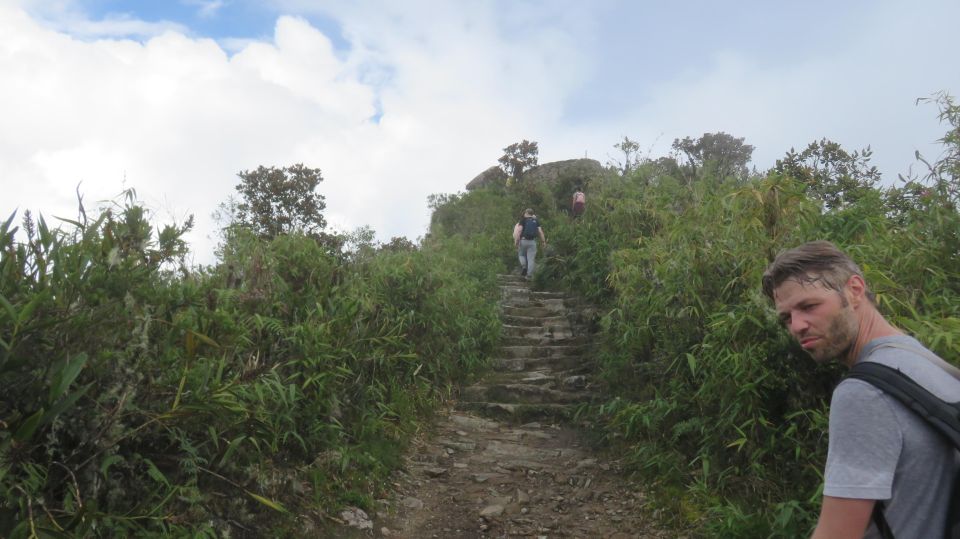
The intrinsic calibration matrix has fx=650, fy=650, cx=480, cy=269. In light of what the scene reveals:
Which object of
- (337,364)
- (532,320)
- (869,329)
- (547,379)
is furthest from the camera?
(532,320)

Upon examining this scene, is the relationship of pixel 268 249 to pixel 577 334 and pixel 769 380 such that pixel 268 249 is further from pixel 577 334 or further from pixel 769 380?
pixel 577 334

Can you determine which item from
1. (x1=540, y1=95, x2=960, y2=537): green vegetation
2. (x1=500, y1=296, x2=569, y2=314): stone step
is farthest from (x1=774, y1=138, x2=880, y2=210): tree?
(x1=500, y1=296, x2=569, y2=314): stone step

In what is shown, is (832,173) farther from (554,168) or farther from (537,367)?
(554,168)

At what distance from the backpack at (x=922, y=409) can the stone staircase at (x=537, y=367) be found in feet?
18.3

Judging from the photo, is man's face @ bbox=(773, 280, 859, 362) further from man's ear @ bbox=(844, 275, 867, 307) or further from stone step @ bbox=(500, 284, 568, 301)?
stone step @ bbox=(500, 284, 568, 301)

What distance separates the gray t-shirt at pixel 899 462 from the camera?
49.2 inches

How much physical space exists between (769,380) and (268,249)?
152 inches

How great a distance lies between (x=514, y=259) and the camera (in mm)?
14008

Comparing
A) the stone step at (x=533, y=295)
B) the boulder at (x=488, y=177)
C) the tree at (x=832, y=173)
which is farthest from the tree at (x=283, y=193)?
the boulder at (x=488, y=177)

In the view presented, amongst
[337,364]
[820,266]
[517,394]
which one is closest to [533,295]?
[517,394]

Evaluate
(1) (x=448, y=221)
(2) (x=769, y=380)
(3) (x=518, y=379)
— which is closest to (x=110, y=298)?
(2) (x=769, y=380)

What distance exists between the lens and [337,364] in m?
4.99

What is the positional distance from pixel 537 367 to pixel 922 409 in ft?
22.8

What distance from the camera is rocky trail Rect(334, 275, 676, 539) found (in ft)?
14.8
